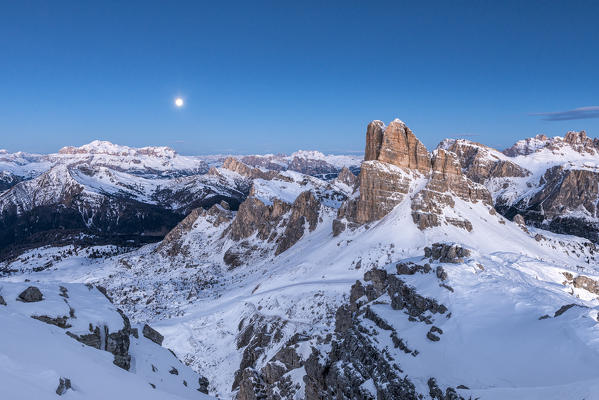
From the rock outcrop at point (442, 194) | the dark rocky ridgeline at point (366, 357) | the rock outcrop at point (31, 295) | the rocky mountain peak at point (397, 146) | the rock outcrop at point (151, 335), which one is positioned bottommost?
the rock outcrop at point (151, 335)

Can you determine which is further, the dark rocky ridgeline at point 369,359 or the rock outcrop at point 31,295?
the rock outcrop at point 31,295

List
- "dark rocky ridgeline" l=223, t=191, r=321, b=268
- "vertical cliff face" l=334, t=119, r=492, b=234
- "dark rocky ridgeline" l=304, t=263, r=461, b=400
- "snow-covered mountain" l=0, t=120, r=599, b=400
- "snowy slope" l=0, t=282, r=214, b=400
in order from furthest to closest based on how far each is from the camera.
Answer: "dark rocky ridgeline" l=223, t=191, r=321, b=268 → "vertical cliff face" l=334, t=119, r=492, b=234 → "dark rocky ridgeline" l=304, t=263, r=461, b=400 → "snow-covered mountain" l=0, t=120, r=599, b=400 → "snowy slope" l=0, t=282, r=214, b=400

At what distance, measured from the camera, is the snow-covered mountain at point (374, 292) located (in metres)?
22.9

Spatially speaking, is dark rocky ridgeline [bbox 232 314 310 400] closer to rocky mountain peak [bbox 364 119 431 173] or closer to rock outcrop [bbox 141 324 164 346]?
rock outcrop [bbox 141 324 164 346]

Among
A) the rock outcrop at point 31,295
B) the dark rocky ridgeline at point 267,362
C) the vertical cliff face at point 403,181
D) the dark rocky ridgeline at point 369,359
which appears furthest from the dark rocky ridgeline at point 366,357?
the vertical cliff face at point 403,181

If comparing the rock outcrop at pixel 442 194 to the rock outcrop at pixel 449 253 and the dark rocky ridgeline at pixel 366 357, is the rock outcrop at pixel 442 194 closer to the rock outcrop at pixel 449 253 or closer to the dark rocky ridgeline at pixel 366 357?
the rock outcrop at pixel 449 253

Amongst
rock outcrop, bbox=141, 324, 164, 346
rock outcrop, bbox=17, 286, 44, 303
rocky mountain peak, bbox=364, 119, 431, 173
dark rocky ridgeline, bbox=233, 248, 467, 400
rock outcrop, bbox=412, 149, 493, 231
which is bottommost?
rock outcrop, bbox=141, 324, 164, 346

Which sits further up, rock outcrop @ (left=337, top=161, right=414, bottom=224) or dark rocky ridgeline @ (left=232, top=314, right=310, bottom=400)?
rock outcrop @ (left=337, top=161, right=414, bottom=224)

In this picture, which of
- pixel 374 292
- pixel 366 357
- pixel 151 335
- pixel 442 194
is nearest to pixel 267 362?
pixel 374 292

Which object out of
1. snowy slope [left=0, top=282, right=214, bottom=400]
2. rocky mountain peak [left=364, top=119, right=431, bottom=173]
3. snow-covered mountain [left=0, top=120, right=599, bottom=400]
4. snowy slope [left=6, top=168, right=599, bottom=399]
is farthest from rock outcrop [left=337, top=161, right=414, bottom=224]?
snowy slope [left=0, top=282, right=214, bottom=400]

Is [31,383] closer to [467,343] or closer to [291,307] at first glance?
[467,343]

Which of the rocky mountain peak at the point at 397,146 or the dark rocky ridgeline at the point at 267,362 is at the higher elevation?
the rocky mountain peak at the point at 397,146

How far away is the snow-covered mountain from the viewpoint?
2291 cm

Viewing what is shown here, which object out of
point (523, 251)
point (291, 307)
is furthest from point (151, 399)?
point (523, 251)
